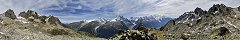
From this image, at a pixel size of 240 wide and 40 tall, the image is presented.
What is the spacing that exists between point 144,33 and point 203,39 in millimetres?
67687

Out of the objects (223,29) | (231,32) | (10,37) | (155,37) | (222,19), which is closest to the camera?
(155,37)

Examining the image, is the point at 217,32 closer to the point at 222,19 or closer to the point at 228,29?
the point at 228,29

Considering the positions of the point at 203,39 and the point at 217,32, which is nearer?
the point at 203,39

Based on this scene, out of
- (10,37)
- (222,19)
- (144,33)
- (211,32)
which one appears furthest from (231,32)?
(144,33)

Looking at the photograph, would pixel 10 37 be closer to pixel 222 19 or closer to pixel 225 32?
pixel 225 32

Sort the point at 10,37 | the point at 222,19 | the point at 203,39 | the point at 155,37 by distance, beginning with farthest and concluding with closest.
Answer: the point at 222,19 < the point at 203,39 < the point at 10,37 < the point at 155,37

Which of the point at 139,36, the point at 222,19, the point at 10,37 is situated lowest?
the point at 222,19

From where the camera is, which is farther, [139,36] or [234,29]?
[234,29]

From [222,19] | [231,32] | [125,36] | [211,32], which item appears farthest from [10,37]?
[222,19]

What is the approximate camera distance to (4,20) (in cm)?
19375

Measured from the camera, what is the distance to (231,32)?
148125 millimetres

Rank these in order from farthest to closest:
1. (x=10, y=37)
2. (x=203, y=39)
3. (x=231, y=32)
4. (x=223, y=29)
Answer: (x=223, y=29), (x=231, y=32), (x=203, y=39), (x=10, y=37)

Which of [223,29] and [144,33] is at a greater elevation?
[144,33]

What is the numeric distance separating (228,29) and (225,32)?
4360 mm
